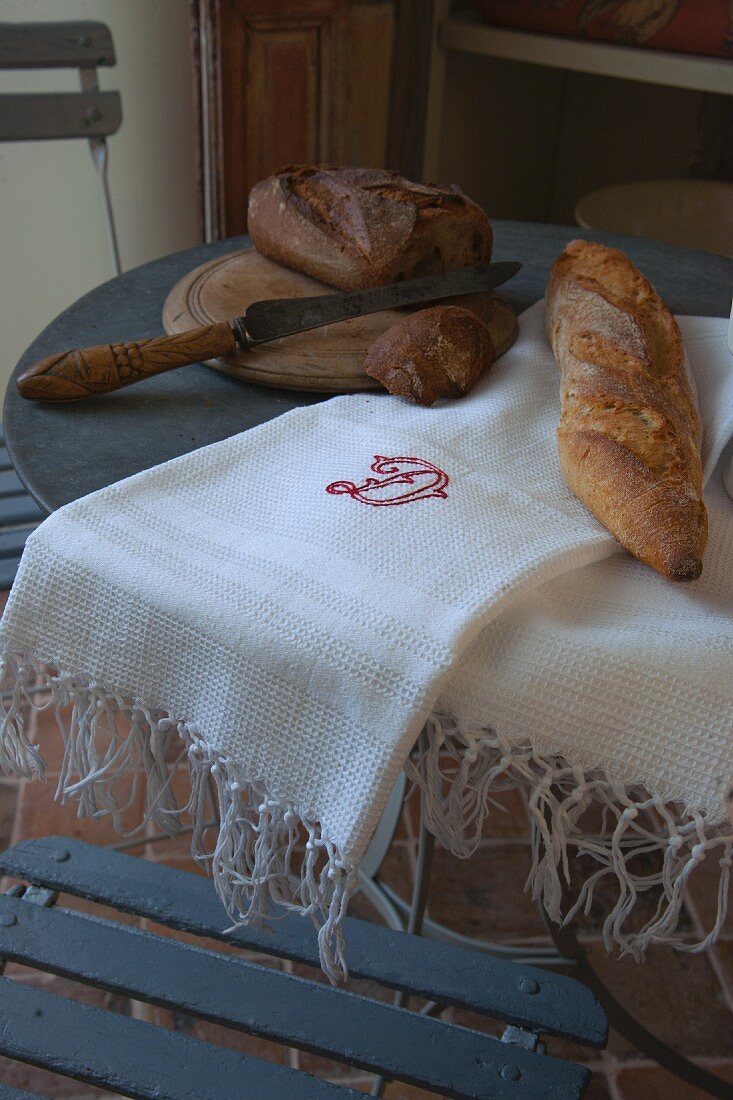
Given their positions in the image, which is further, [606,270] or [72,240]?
[72,240]

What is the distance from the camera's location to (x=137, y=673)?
707 mm

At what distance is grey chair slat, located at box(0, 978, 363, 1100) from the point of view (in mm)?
754

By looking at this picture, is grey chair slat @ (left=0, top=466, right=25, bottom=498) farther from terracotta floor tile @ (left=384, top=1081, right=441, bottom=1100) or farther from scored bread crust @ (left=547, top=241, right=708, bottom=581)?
terracotta floor tile @ (left=384, top=1081, right=441, bottom=1100)

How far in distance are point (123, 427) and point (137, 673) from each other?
0.94 feet

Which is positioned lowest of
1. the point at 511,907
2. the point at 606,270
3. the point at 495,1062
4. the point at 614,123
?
the point at 511,907

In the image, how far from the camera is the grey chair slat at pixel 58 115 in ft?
5.24

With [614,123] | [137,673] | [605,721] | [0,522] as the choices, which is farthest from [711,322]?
[614,123]

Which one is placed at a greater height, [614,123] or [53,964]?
[614,123]

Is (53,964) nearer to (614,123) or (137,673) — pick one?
(137,673)

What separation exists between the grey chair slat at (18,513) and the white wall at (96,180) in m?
0.92

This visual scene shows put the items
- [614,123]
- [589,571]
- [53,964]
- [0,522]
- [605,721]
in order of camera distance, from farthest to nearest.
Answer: [614,123] → [0,522] → [53,964] → [589,571] → [605,721]

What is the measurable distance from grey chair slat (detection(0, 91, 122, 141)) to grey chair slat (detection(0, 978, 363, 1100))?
1333 mm

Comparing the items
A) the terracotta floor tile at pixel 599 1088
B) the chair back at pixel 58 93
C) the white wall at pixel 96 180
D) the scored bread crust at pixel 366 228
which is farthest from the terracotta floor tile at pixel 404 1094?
the white wall at pixel 96 180

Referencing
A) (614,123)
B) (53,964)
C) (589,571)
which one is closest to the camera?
(589,571)
